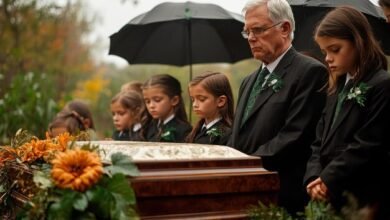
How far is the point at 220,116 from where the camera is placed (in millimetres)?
5270

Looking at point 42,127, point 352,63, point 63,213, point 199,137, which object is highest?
point 352,63

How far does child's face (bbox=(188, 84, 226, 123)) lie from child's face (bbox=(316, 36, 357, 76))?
5.74 feet

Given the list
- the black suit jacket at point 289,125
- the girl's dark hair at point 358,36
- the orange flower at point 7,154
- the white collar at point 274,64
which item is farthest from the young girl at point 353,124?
the orange flower at point 7,154

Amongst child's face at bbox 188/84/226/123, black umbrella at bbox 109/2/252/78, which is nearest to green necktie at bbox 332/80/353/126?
child's face at bbox 188/84/226/123

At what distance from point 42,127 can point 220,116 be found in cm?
530

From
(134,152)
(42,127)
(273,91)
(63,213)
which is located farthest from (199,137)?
(42,127)

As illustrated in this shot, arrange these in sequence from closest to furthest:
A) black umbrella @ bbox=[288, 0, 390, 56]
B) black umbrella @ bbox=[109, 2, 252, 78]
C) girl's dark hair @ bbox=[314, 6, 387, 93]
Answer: girl's dark hair @ bbox=[314, 6, 387, 93] < black umbrella @ bbox=[288, 0, 390, 56] < black umbrella @ bbox=[109, 2, 252, 78]

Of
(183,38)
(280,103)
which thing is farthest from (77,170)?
(183,38)

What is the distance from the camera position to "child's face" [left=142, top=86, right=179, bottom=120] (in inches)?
238

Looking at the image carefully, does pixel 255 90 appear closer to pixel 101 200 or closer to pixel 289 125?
pixel 289 125

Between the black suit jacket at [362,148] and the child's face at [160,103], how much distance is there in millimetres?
2675

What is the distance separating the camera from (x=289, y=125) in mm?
3850

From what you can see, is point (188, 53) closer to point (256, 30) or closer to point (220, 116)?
point (220, 116)

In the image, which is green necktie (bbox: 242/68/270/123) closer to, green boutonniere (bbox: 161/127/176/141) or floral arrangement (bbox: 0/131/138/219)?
floral arrangement (bbox: 0/131/138/219)
